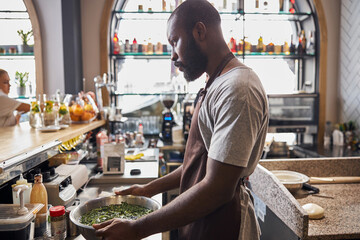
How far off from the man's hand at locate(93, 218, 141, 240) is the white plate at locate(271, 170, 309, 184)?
117 centimetres

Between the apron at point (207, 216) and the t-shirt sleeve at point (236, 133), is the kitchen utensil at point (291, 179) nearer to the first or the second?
the apron at point (207, 216)

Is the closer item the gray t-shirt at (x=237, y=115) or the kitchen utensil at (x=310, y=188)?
the gray t-shirt at (x=237, y=115)

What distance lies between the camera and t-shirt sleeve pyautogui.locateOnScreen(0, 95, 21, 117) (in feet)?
9.37

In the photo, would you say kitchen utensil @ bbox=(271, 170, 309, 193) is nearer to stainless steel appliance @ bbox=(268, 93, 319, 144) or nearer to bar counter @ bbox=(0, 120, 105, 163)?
bar counter @ bbox=(0, 120, 105, 163)

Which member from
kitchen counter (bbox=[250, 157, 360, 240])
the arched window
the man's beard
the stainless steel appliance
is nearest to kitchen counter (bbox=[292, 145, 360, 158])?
the stainless steel appliance

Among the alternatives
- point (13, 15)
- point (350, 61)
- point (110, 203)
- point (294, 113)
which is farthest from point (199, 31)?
point (13, 15)

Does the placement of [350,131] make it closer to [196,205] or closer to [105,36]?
[105,36]

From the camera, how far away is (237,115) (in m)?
0.98

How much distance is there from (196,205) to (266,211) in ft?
3.81

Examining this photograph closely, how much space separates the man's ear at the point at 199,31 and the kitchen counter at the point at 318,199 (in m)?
0.87

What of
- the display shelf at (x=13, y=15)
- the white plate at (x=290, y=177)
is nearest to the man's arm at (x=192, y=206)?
the white plate at (x=290, y=177)

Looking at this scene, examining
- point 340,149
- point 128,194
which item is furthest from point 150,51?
point 128,194

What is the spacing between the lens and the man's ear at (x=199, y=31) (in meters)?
1.16

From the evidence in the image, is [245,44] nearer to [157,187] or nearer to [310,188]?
[310,188]
